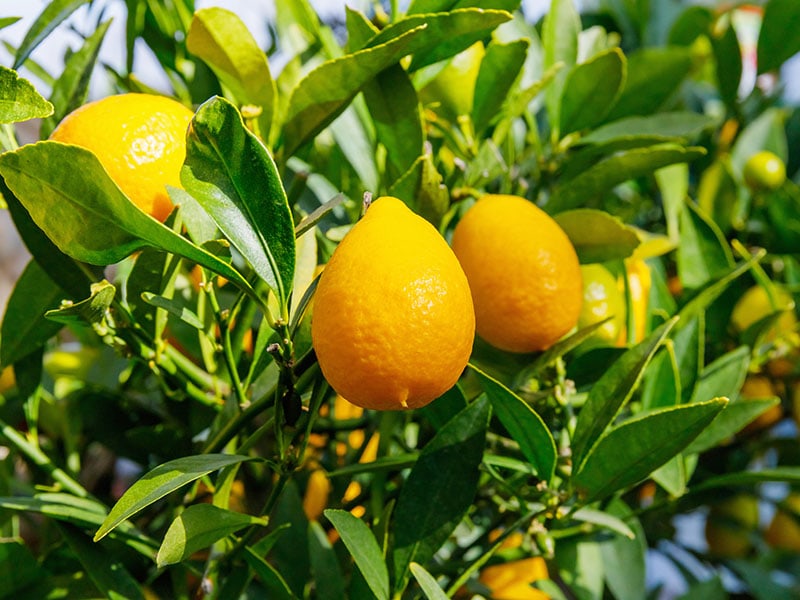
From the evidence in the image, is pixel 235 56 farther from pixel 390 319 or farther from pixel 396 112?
pixel 390 319

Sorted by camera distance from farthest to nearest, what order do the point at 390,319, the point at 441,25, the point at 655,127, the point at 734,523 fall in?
the point at 734,523 → the point at 655,127 → the point at 441,25 → the point at 390,319

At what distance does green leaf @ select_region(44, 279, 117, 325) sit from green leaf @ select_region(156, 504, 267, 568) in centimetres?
13

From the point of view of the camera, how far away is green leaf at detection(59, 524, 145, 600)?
1.82 ft

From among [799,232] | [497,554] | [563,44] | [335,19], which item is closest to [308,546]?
[497,554]

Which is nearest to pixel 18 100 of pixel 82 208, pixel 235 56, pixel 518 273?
pixel 82 208

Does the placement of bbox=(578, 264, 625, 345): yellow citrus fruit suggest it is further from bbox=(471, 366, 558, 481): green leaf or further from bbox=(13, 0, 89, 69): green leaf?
bbox=(13, 0, 89, 69): green leaf

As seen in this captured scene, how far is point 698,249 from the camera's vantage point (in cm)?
78

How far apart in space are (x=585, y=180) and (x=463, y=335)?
27 centimetres

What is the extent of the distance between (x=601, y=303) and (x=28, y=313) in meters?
0.43

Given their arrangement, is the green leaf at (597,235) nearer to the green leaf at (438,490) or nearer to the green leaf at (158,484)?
the green leaf at (438,490)

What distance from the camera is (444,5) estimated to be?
562mm

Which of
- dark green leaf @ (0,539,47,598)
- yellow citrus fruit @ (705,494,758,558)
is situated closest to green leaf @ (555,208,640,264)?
dark green leaf @ (0,539,47,598)

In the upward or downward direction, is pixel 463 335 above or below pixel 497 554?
above

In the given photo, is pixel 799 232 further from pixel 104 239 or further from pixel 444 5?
pixel 104 239
